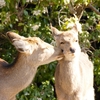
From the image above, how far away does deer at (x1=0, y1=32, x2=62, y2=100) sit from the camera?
5.20 m

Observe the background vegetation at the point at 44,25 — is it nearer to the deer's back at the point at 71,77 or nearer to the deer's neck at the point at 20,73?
the deer's back at the point at 71,77

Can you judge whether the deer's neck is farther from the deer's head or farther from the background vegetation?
the background vegetation

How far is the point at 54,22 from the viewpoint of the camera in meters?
7.57

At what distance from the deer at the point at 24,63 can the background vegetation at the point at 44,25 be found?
1.40m

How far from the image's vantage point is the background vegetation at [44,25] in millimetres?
6866

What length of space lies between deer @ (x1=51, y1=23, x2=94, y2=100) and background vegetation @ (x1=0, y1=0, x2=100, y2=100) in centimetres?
99

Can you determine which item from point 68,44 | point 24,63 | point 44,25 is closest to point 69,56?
point 68,44

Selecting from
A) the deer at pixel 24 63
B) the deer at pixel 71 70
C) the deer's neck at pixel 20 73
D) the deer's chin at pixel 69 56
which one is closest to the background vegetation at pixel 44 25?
the deer at pixel 71 70

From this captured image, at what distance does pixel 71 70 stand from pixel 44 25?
1.86 meters

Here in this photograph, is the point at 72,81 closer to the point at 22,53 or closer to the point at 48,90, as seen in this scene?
the point at 22,53

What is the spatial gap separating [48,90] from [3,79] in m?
2.02

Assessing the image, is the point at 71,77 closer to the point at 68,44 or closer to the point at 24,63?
the point at 68,44

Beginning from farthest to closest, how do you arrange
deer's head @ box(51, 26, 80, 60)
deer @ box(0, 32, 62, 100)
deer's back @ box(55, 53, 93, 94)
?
deer's back @ box(55, 53, 93, 94), deer's head @ box(51, 26, 80, 60), deer @ box(0, 32, 62, 100)

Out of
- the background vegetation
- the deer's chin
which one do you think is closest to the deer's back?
the deer's chin
